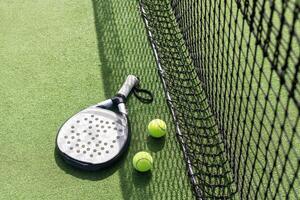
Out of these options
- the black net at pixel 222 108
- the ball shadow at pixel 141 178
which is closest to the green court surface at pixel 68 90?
the ball shadow at pixel 141 178

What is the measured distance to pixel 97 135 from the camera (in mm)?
2418

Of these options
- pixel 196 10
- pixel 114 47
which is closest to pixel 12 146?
pixel 114 47

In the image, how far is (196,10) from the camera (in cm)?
278

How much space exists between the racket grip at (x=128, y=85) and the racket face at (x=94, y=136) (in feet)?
0.48

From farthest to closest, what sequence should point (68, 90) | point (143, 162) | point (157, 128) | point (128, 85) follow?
point (68, 90)
point (128, 85)
point (157, 128)
point (143, 162)

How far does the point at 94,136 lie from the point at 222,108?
680 millimetres

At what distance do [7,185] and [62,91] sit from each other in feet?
2.27

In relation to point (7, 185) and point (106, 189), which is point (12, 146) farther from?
point (106, 189)

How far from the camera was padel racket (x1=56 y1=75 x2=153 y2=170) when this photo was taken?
7.57 ft

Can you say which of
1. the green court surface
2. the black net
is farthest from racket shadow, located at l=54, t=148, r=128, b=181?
the black net

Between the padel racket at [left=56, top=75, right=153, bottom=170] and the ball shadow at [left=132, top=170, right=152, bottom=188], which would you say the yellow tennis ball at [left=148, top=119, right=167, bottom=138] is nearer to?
the padel racket at [left=56, top=75, right=153, bottom=170]

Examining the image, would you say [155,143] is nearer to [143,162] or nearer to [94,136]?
[143,162]

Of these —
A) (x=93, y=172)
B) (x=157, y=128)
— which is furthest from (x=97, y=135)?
(x=157, y=128)

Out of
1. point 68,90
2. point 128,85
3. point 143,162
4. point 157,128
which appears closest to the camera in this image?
point 143,162
